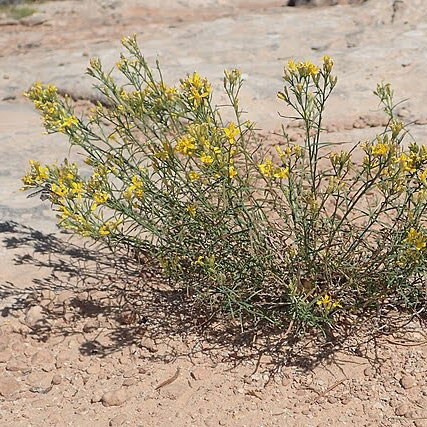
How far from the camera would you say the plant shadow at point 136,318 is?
2.85 metres

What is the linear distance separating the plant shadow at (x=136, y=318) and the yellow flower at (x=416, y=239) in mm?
431

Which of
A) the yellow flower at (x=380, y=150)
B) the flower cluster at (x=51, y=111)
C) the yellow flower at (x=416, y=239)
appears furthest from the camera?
the flower cluster at (x=51, y=111)

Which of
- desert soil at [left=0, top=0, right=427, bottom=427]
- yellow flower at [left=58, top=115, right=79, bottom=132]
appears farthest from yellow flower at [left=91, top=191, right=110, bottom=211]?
Answer: desert soil at [left=0, top=0, right=427, bottom=427]

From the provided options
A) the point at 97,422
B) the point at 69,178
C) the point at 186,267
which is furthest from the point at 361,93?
the point at 97,422

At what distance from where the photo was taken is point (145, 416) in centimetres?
269

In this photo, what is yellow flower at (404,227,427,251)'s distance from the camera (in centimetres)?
249

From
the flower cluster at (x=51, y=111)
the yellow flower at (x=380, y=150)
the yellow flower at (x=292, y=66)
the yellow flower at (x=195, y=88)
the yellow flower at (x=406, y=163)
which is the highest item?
the yellow flower at (x=292, y=66)

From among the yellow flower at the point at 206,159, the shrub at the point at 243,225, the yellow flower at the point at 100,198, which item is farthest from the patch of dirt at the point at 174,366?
the yellow flower at the point at 206,159

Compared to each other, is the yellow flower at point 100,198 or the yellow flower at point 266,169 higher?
the yellow flower at point 266,169

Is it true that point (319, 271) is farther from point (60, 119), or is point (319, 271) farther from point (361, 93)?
point (361, 93)

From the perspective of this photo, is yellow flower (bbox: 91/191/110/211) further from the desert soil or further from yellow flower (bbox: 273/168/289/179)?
yellow flower (bbox: 273/168/289/179)

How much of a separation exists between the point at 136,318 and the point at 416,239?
4.15 ft

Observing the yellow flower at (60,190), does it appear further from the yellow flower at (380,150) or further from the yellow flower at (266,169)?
the yellow flower at (380,150)

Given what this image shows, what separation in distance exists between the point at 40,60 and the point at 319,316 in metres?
5.10
